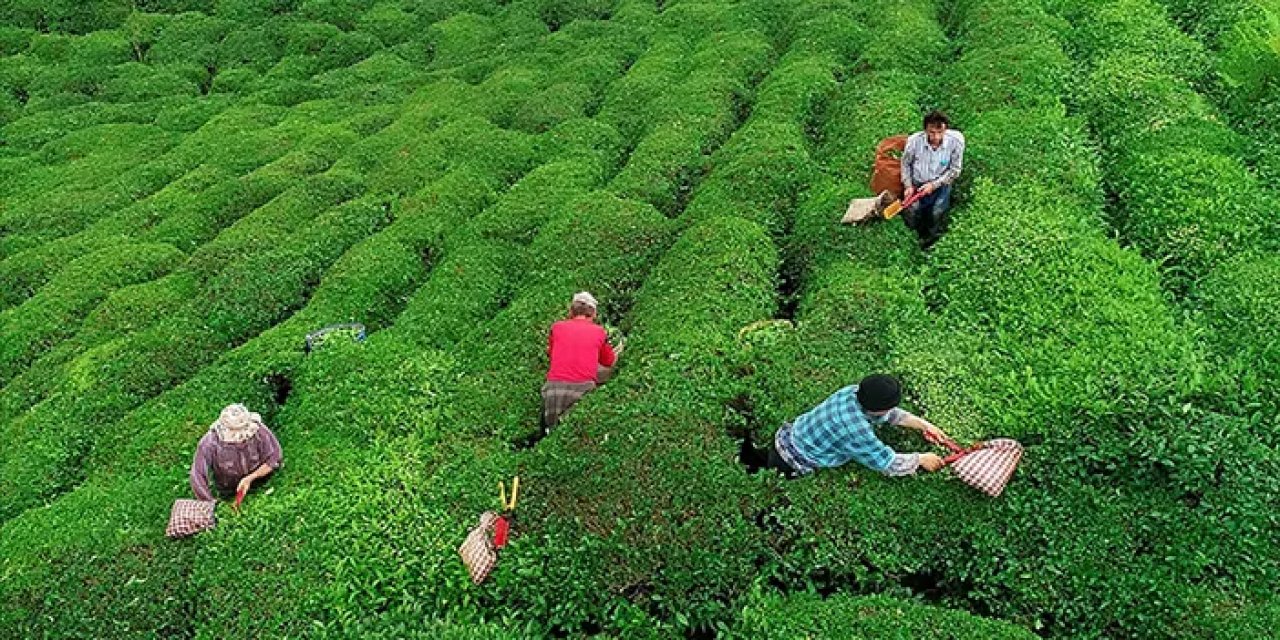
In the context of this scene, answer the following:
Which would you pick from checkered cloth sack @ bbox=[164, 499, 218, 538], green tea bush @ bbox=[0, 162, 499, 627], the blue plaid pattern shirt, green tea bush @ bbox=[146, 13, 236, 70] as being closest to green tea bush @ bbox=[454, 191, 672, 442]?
green tea bush @ bbox=[0, 162, 499, 627]

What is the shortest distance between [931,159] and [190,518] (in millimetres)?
13026

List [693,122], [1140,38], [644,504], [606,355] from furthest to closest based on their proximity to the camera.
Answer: [693,122] < [1140,38] < [606,355] < [644,504]

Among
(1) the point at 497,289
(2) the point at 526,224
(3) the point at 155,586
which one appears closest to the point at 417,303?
(1) the point at 497,289

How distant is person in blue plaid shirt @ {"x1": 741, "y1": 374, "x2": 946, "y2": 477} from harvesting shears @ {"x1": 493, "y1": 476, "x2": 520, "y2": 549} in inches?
137

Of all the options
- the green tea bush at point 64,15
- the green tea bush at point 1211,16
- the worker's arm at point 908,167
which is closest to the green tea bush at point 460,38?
the green tea bush at point 64,15

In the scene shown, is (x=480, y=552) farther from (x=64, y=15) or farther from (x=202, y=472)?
(x=64, y=15)

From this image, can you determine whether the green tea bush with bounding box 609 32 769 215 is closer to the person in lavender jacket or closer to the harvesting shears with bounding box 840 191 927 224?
the harvesting shears with bounding box 840 191 927 224

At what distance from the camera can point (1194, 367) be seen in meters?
12.9

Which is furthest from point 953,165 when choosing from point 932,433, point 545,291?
point 545,291

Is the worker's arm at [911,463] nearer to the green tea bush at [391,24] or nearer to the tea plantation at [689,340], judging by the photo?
the tea plantation at [689,340]

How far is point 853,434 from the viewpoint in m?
11.8

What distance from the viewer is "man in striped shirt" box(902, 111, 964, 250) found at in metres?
16.4

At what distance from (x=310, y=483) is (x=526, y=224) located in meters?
8.36

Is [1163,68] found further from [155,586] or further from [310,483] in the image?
[155,586]
